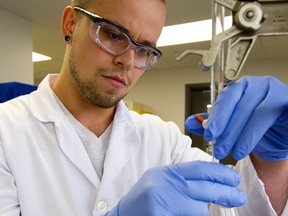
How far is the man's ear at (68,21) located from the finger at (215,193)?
740 millimetres

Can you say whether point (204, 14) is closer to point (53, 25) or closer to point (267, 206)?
point (53, 25)

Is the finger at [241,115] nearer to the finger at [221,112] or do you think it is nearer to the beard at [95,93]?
the finger at [221,112]

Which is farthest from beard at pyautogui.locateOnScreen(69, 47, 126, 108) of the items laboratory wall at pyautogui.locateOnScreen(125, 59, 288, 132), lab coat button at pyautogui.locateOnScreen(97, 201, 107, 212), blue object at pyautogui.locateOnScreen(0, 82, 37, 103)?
laboratory wall at pyautogui.locateOnScreen(125, 59, 288, 132)

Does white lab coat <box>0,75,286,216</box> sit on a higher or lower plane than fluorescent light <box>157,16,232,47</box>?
lower

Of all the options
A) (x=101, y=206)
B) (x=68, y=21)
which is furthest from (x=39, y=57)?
(x=101, y=206)

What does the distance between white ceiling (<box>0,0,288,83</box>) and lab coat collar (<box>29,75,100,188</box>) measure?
6.90 feet

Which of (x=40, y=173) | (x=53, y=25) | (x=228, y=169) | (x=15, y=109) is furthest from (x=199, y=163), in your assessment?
(x=53, y=25)

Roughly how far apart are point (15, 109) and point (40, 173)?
0.82ft

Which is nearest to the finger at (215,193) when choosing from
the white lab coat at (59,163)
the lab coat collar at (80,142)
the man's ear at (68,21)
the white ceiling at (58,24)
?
the white lab coat at (59,163)

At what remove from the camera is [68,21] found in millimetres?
1224

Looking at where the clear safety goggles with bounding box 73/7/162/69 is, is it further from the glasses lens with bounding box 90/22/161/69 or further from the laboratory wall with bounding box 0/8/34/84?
the laboratory wall with bounding box 0/8/34/84

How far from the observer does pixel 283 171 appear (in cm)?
94

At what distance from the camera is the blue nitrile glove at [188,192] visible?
2.39 feet

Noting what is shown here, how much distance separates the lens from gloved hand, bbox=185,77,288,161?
2.41 feet
